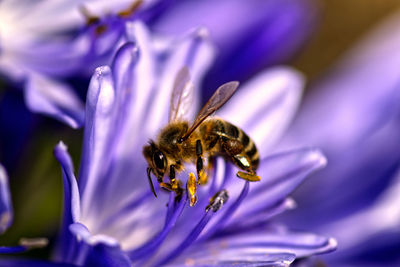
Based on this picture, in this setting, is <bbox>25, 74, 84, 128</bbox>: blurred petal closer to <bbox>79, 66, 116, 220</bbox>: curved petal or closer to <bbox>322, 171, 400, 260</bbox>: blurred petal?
<bbox>79, 66, 116, 220</bbox>: curved petal

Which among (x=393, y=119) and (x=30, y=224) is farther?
(x=393, y=119)

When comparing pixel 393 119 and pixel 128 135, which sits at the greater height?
pixel 393 119

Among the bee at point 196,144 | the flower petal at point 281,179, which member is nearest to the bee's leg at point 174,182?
the bee at point 196,144

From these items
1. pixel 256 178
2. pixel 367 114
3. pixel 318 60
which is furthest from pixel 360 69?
pixel 318 60

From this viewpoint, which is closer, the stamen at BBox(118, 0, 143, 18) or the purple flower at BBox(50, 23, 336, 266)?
the purple flower at BBox(50, 23, 336, 266)

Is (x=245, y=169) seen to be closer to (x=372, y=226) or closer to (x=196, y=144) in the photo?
(x=196, y=144)

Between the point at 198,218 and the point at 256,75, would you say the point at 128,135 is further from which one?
the point at 256,75

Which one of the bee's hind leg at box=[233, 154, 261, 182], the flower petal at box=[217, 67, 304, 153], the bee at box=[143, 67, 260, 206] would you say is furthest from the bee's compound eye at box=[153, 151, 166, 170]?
the flower petal at box=[217, 67, 304, 153]
